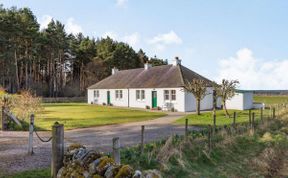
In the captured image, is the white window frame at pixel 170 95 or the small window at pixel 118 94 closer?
the white window frame at pixel 170 95

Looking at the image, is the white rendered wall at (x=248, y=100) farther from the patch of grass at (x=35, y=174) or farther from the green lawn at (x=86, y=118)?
the patch of grass at (x=35, y=174)

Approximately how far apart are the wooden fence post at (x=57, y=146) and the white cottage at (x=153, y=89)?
2478 centimetres

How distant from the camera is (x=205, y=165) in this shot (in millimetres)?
11023

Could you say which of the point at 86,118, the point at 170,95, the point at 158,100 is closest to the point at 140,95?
the point at 158,100

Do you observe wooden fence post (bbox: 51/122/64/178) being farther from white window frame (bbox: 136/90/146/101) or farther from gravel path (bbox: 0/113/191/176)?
white window frame (bbox: 136/90/146/101)

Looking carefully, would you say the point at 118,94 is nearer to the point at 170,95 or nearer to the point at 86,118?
the point at 170,95

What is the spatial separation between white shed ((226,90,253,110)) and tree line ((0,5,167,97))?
34.9 metres

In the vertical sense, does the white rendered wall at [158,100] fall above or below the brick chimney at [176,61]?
below

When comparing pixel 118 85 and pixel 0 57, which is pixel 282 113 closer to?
pixel 118 85

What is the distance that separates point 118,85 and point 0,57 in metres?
21.3

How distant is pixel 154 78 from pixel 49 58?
3386 cm

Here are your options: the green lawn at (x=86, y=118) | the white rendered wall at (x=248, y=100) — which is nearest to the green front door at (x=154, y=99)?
the green lawn at (x=86, y=118)

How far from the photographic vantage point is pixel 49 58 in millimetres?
63062

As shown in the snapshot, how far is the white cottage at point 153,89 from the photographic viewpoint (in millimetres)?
32375
